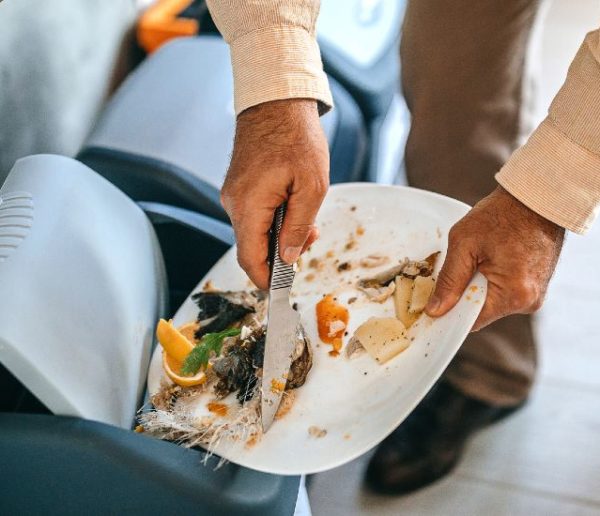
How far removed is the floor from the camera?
1003mm

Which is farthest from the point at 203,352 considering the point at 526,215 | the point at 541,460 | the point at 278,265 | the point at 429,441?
the point at 541,460

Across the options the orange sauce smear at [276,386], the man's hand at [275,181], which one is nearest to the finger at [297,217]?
the man's hand at [275,181]

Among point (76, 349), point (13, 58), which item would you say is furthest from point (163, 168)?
point (76, 349)

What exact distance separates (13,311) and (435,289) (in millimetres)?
381

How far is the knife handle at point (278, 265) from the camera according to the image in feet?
2.14

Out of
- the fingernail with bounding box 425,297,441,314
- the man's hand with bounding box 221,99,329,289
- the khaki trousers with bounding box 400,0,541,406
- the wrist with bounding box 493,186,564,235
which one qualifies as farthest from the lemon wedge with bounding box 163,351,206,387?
the khaki trousers with bounding box 400,0,541,406

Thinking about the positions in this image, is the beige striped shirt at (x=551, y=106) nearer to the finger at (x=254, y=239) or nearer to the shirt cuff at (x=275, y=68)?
the shirt cuff at (x=275, y=68)

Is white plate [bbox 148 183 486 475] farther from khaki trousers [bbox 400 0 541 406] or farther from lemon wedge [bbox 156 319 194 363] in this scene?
khaki trousers [bbox 400 0 541 406]

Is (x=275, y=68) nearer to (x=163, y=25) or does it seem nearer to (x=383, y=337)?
(x=383, y=337)

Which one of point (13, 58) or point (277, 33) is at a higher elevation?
point (277, 33)

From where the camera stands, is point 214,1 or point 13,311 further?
point 214,1

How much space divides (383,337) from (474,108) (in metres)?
0.44

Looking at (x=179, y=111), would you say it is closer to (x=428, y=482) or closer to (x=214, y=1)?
(x=214, y=1)

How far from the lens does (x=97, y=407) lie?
656 millimetres
